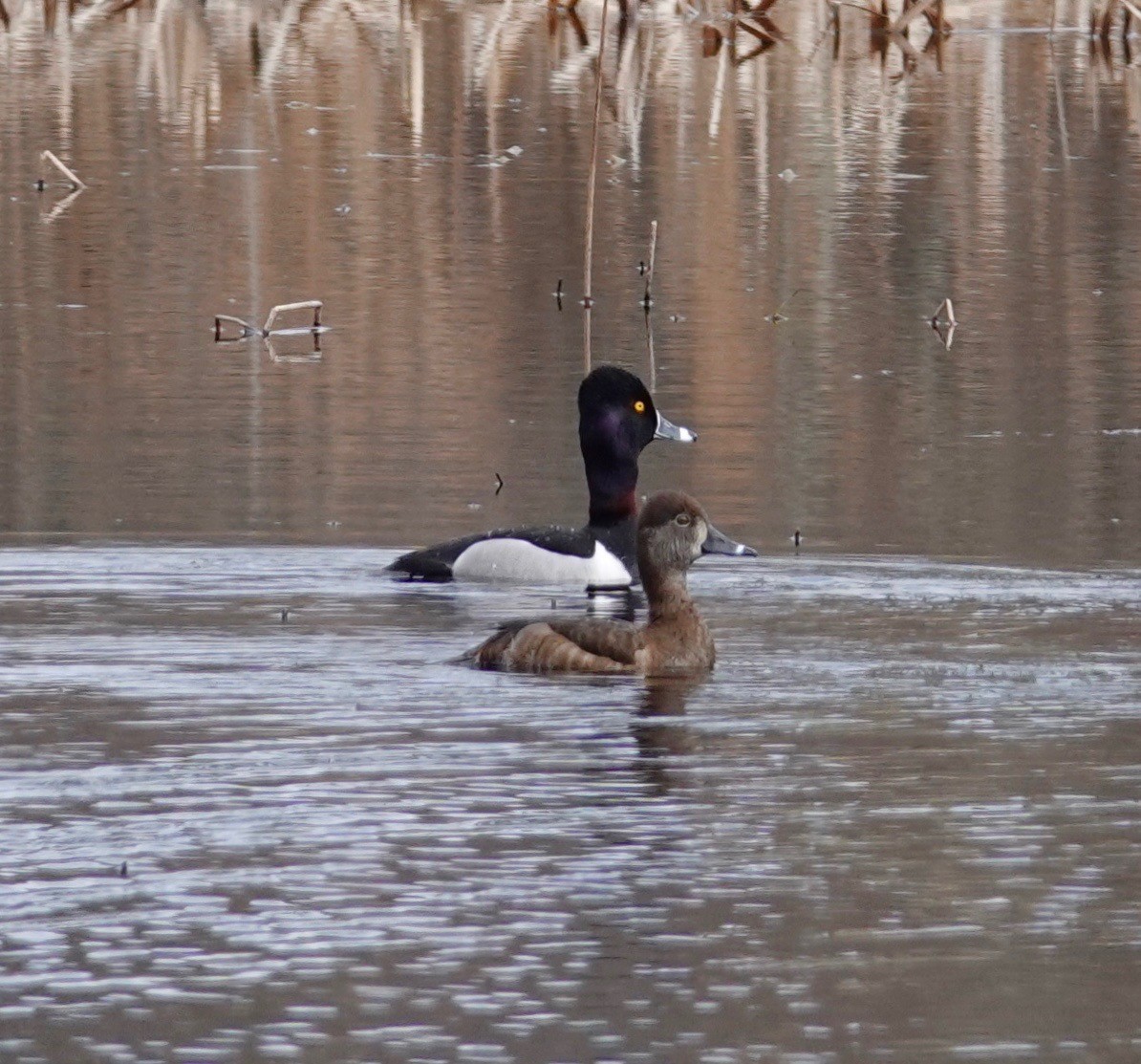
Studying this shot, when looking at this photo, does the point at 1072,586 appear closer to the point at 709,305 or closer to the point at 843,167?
the point at 709,305

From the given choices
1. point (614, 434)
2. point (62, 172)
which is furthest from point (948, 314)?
point (62, 172)

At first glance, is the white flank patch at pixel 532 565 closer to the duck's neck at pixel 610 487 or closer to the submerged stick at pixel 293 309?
the duck's neck at pixel 610 487

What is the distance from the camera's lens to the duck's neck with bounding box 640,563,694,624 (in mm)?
9945

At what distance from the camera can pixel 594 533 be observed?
41.7 ft

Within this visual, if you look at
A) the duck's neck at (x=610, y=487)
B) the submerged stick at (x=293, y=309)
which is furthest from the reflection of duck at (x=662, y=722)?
the submerged stick at (x=293, y=309)

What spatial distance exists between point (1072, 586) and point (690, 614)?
1.97 metres

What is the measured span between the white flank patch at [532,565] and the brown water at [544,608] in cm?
18

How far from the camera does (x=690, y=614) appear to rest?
9.89m

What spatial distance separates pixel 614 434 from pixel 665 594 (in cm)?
326

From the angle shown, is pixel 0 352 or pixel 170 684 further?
pixel 0 352

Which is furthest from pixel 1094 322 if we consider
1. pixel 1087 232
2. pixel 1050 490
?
pixel 1050 490

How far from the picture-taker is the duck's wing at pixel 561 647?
31.5ft

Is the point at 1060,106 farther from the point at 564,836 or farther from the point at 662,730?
the point at 564,836

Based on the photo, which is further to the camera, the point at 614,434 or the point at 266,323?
the point at 266,323
